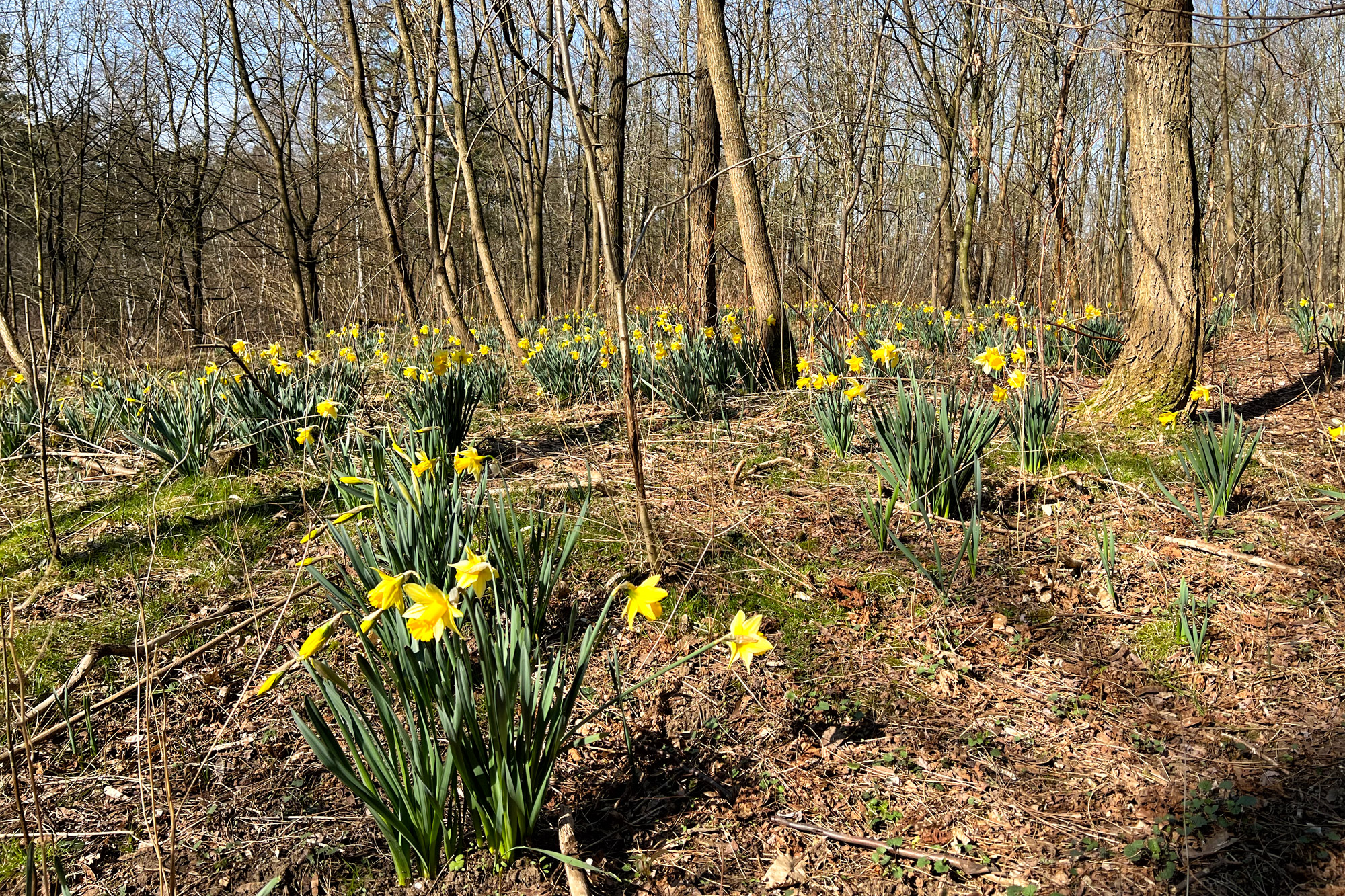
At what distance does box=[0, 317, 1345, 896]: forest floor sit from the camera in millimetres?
1701

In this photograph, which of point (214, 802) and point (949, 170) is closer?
point (214, 802)

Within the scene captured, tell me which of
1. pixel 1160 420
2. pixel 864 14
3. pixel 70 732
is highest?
pixel 864 14

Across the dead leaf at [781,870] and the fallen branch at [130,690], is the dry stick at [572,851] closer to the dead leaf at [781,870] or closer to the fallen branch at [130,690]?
the dead leaf at [781,870]

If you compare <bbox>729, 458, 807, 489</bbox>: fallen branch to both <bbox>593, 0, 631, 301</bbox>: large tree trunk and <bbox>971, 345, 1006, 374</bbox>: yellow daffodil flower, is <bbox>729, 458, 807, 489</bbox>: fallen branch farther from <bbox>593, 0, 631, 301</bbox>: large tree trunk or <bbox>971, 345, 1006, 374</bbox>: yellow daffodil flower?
<bbox>593, 0, 631, 301</bbox>: large tree trunk

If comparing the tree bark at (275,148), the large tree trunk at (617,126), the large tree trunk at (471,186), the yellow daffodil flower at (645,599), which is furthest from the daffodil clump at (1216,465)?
the tree bark at (275,148)

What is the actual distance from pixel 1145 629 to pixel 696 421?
2679 mm

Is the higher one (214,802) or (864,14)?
(864,14)

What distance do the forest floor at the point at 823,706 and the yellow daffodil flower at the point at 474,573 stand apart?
495mm

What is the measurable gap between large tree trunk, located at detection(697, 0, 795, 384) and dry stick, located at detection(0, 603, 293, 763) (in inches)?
135

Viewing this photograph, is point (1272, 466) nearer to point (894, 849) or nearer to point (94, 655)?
point (894, 849)

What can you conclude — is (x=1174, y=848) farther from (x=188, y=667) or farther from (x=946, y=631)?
(x=188, y=667)

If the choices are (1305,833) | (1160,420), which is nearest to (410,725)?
(1305,833)

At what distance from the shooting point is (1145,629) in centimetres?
248

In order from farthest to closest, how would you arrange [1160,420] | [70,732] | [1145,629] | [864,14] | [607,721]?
[864,14]
[1160,420]
[1145,629]
[607,721]
[70,732]
